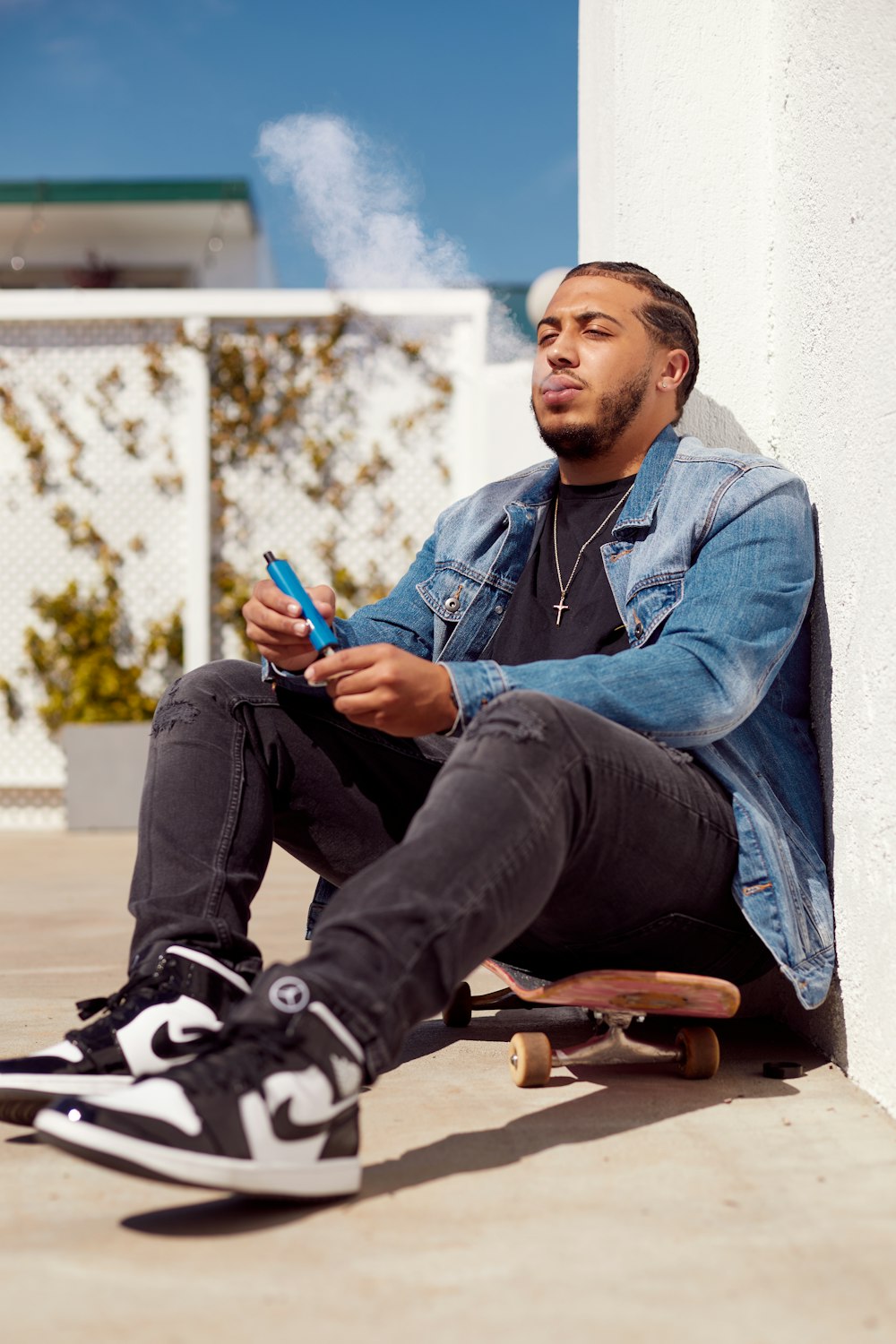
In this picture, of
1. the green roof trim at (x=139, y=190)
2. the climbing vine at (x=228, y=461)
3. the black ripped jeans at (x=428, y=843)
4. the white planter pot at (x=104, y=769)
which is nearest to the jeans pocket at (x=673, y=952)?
the black ripped jeans at (x=428, y=843)

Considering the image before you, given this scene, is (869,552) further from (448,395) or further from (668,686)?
(448,395)

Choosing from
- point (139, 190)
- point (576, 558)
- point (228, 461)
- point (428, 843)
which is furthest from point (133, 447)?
point (428, 843)

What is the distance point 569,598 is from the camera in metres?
1.99

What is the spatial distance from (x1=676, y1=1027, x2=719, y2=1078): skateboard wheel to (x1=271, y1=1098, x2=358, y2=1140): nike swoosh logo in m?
0.69

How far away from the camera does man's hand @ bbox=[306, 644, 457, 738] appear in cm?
149

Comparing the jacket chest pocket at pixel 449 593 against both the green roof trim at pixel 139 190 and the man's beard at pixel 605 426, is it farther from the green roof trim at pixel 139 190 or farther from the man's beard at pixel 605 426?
the green roof trim at pixel 139 190

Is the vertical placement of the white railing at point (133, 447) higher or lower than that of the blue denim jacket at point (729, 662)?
higher

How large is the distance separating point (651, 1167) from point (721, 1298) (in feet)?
1.11

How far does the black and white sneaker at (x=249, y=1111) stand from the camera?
113 cm

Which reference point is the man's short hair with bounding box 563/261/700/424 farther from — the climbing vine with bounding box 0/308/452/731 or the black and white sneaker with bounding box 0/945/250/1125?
the climbing vine with bounding box 0/308/452/731

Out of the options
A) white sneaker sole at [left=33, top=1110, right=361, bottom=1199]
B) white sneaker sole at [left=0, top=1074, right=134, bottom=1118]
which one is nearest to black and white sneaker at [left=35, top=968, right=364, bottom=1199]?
white sneaker sole at [left=33, top=1110, right=361, bottom=1199]

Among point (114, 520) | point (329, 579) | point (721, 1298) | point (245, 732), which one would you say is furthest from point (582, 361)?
point (114, 520)

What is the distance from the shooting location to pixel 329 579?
6637 mm

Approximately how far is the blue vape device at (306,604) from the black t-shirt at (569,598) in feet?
1.03
